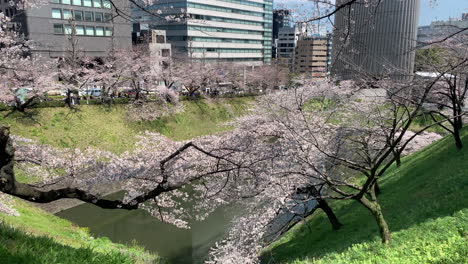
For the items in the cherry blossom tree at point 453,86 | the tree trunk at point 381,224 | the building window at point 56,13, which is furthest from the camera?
the building window at point 56,13

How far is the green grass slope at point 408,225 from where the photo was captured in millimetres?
5273

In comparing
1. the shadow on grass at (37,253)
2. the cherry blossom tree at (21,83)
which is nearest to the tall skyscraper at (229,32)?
the cherry blossom tree at (21,83)

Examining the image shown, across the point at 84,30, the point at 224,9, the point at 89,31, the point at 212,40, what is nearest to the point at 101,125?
the point at 84,30

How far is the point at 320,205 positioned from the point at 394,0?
3079 cm

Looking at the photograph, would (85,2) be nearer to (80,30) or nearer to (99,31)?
(80,30)

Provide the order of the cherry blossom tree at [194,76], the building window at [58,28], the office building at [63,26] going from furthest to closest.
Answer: the building window at [58,28] → the office building at [63,26] → the cherry blossom tree at [194,76]

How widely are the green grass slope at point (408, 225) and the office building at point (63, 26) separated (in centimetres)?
3187

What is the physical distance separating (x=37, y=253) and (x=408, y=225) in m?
8.57

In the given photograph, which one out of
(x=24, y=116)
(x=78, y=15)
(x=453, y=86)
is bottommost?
(x=24, y=116)

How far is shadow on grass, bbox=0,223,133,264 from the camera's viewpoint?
3578mm

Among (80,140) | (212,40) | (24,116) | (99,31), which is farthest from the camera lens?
(212,40)

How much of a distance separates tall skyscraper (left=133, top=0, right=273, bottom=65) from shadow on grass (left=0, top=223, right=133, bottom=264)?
185 feet

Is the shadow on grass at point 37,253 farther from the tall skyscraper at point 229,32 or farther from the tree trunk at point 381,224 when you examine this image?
the tall skyscraper at point 229,32

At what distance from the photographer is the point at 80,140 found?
894 inches
